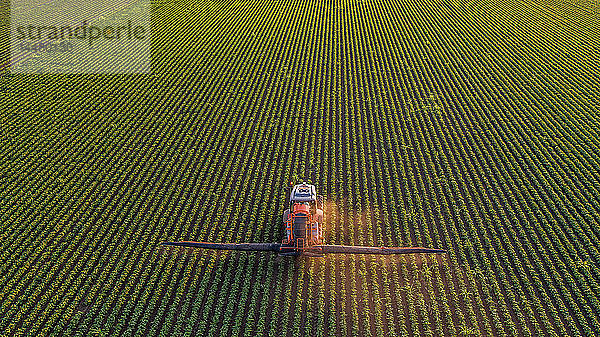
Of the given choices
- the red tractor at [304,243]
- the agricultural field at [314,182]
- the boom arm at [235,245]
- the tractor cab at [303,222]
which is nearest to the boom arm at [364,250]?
the red tractor at [304,243]

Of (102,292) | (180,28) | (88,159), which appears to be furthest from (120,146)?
(180,28)

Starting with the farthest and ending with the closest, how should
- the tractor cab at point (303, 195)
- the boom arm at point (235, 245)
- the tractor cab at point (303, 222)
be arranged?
the tractor cab at point (303, 195) → the boom arm at point (235, 245) → the tractor cab at point (303, 222)

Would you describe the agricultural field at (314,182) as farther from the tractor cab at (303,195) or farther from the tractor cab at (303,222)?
the tractor cab at (303,195)

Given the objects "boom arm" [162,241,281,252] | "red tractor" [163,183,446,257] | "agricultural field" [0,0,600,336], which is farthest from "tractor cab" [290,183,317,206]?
"agricultural field" [0,0,600,336]

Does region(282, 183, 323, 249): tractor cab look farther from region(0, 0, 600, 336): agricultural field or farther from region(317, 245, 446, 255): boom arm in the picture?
region(0, 0, 600, 336): agricultural field

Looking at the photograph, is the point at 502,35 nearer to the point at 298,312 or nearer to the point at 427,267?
the point at 427,267
